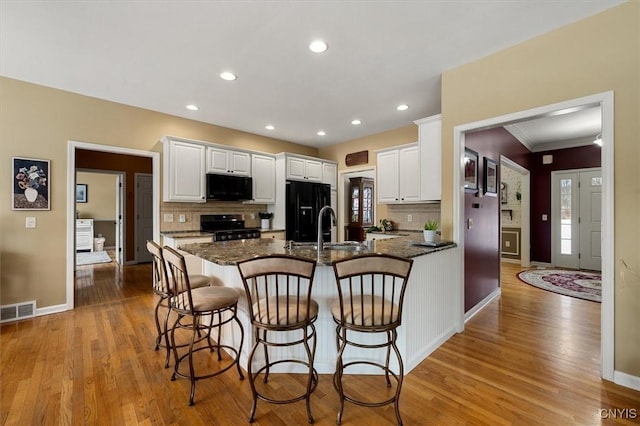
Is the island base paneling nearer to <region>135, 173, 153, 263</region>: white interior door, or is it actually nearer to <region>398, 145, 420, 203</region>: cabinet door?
<region>398, 145, 420, 203</region>: cabinet door

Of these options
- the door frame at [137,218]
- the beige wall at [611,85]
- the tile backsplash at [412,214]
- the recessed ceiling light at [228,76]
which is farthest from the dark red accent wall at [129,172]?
the beige wall at [611,85]

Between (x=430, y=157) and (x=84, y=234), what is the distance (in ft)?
30.4

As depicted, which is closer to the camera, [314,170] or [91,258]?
[314,170]

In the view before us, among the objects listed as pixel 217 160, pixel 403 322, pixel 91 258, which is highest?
pixel 217 160

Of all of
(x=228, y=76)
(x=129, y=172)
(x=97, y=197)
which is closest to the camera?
(x=228, y=76)

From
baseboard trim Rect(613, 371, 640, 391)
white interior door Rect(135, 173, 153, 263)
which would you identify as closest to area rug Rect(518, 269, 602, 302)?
baseboard trim Rect(613, 371, 640, 391)

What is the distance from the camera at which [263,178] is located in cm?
521

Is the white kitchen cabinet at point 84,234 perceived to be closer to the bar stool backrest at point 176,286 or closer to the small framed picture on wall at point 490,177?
the bar stool backrest at point 176,286

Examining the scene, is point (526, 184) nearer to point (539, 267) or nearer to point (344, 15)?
point (539, 267)

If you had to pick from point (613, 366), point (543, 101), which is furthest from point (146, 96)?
point (613, 366)

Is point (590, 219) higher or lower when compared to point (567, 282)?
higher

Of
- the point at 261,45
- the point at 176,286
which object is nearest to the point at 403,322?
the point at 176,286

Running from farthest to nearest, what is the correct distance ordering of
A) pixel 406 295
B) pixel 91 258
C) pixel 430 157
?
pixel 91 258
pixel 430 157
pixel 406 295

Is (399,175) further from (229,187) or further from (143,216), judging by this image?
(143,216)
